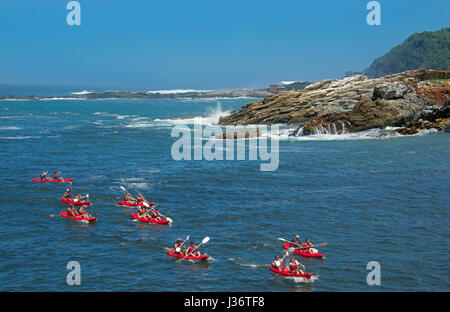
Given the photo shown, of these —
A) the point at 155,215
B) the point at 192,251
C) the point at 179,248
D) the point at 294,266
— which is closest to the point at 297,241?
the point at 294,266

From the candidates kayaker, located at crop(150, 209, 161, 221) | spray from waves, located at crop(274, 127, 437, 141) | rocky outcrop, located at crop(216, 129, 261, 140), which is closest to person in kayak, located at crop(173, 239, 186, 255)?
kayaker, located at crop(150, 209, 161, 221)

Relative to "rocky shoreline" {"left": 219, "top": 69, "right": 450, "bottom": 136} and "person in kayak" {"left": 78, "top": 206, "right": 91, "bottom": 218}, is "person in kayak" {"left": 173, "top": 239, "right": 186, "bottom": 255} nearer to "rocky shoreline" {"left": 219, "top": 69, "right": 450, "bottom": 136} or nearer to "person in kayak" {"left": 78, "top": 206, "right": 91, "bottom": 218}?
"person in kayak" {"left": 78, "top": 206, "right": 91, "bottom": 218}

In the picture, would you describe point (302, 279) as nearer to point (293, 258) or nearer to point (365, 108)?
point (293, 258)

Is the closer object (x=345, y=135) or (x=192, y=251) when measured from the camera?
(x=192, y=251)

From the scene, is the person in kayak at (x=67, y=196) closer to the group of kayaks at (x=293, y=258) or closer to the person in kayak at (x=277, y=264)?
the group of kayaks at (x=293, y=258)

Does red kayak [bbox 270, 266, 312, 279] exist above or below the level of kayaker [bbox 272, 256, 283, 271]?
below

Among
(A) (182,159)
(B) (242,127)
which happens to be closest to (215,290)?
(A) (182,159)
